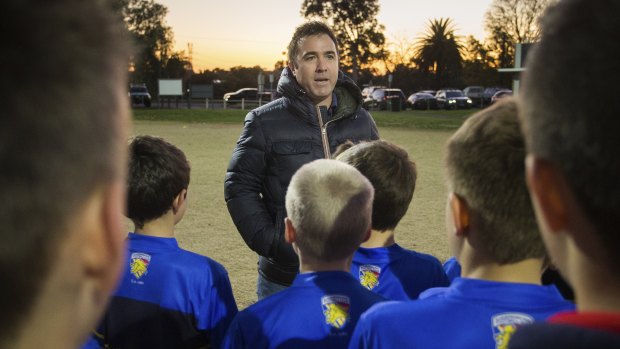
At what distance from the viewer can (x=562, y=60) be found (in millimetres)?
831

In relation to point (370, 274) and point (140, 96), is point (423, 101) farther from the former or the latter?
point (370, 274)

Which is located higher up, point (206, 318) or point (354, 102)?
point (354, 102)

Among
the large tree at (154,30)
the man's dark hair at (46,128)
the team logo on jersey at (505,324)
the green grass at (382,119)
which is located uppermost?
the large tree at (154,30)

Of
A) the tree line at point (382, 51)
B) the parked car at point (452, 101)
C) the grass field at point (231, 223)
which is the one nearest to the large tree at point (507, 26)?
the tree line at point (382, 51)

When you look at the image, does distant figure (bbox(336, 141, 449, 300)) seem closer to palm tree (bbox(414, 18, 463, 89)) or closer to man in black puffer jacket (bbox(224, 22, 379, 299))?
man in black puffer jacket (bbox(224, 22, 379, 299))

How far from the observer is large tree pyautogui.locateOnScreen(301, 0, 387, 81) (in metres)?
77.7

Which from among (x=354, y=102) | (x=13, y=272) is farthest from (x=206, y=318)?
(x=13, y=272)

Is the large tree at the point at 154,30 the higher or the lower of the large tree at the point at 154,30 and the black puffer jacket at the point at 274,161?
the higher

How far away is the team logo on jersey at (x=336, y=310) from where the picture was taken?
7.13 ft

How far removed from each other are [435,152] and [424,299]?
14314mm

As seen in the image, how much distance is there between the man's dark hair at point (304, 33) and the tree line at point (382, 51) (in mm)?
58239

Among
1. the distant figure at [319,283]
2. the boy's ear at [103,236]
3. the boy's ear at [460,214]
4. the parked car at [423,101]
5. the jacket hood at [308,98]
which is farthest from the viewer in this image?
the parked car at [423,101]

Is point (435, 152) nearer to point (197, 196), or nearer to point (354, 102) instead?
point (197, 196)

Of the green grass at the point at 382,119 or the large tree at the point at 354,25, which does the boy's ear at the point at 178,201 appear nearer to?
the green grass at the point at 382,119
